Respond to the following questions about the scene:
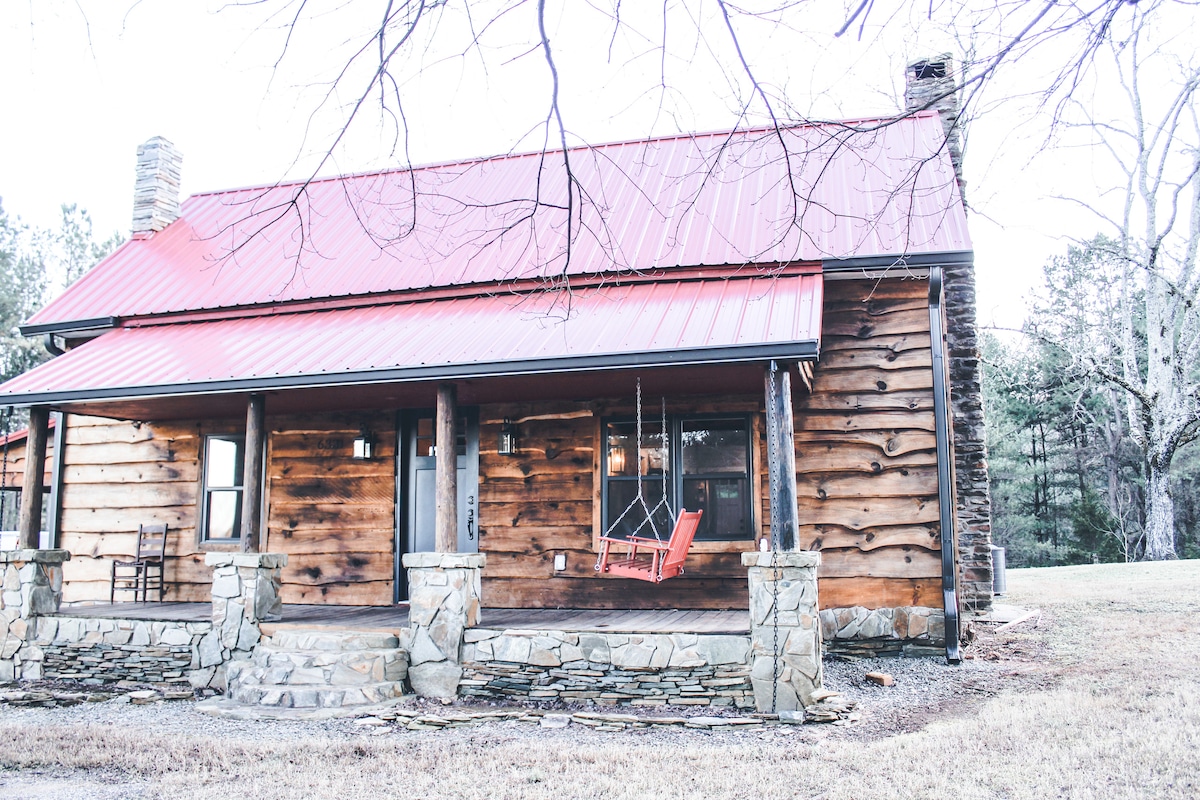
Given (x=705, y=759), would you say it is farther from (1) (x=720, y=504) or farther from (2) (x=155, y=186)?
(2) (x=155, y=186)

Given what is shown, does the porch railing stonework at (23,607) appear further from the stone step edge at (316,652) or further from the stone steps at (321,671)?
the stone step edge at (316,652)

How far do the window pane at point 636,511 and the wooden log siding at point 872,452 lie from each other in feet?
4.40

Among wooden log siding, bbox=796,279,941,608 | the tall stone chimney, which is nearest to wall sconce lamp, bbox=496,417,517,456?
wooden log siding, bbox=796,279,941,608

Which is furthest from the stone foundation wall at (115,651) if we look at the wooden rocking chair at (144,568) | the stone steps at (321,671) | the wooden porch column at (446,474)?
the wooden porch column at (446,474)

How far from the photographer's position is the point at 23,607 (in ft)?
28.9

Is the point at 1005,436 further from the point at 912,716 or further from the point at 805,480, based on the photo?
the point at 912,716

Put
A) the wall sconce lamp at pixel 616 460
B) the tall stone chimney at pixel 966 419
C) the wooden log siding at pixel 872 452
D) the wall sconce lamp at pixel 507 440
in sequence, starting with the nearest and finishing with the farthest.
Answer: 1. the wooden log siding at pixel 872 452
2. the wall sconce lamp at pixel 616 460
3. the wall sconce lamp at pixel 507 440
4. the tall stone chimney at pixel 966 419

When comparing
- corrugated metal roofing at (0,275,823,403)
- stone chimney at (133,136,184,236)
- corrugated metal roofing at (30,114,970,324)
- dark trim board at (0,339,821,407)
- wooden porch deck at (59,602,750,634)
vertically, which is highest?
stone chimney at (133,136,184,236)

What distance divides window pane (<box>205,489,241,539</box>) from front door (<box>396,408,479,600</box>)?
208cm

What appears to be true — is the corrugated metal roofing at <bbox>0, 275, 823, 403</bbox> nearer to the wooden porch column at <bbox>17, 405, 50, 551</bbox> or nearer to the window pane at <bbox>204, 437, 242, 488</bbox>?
Answer: the wooden porch column at <bbox>17, 405, 50, 551</bbox>

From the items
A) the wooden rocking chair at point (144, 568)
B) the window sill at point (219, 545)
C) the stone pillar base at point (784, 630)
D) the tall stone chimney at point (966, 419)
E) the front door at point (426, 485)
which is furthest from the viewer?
the tall stone chimney at point (966, 419)

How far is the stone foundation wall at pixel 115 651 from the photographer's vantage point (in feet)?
27.3

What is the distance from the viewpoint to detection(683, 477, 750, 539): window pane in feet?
29.2

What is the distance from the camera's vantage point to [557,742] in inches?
238
